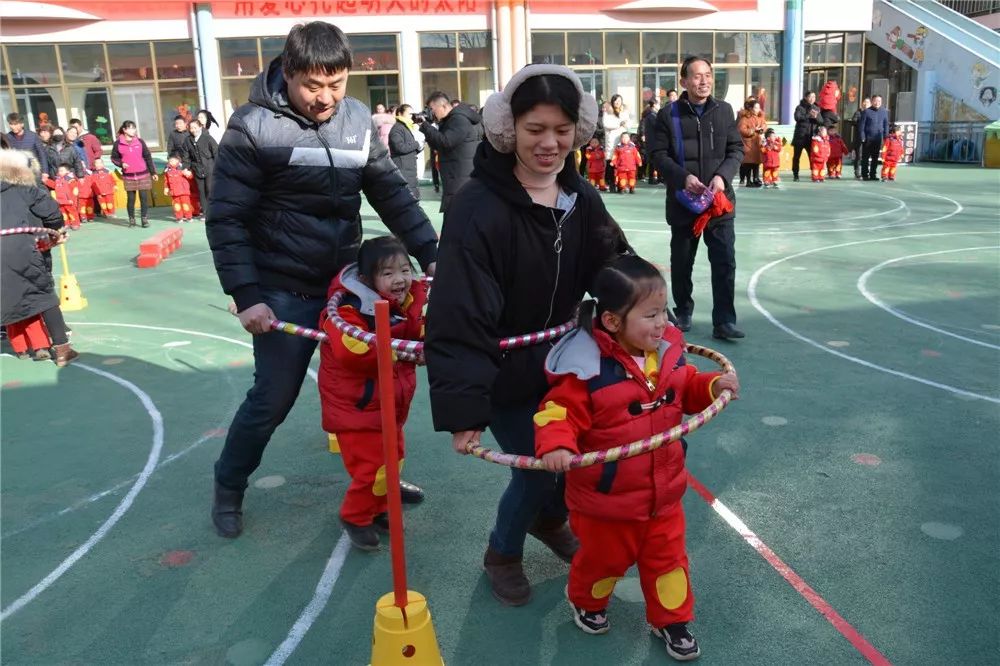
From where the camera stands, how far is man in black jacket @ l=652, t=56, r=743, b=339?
6.64m

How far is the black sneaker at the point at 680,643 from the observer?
2.99 metres

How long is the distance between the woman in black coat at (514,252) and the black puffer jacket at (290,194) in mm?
1112

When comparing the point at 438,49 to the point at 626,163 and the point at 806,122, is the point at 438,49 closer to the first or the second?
the point at 626,163

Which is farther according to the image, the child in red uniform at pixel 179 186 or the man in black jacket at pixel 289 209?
the child in red uniform at pixel 179 186

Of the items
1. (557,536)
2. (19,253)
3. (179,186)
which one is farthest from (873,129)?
(557,536)

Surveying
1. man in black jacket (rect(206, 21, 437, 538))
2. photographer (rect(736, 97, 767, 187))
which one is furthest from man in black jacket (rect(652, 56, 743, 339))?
photographer (rect(736, 97, 767, 187))

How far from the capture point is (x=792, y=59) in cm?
2528

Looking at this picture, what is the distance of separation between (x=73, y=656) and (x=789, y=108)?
26156 mm

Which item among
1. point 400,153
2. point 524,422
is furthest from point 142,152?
point 524,422

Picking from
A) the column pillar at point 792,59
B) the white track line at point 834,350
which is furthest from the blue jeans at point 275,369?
the column pillar at point 792,59

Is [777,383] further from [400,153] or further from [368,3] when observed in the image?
[368,3]

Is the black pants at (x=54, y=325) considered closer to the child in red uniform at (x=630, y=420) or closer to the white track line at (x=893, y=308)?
the child in red uniform at (x=630, y=420)

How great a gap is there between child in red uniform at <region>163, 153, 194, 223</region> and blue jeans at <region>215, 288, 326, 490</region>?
13.7 metres

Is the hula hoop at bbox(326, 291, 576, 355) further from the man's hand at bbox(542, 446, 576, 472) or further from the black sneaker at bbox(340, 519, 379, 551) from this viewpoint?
the black sneaker at bbox(340, 519, 379, 551)
